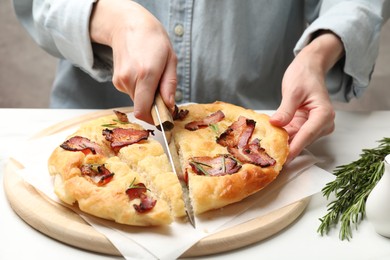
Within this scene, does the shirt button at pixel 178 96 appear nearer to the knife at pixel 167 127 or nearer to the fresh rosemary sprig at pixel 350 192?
the knife at pixel 167 127

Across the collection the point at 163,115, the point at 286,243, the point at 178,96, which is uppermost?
the point at 163,115

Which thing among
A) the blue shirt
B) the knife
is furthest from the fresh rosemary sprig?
the blue shirt

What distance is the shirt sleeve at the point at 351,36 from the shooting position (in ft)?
6.72

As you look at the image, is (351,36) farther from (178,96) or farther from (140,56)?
(140,56)

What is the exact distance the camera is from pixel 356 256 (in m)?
1.38

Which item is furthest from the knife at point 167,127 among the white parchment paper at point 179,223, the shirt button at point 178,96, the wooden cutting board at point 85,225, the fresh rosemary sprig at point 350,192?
the shirt button at point 178,96

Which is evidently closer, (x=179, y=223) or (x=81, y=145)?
(x=179, y=223)

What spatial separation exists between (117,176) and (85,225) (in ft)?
0.49

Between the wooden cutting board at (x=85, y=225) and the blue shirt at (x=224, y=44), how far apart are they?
638 mm

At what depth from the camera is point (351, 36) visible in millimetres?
2047

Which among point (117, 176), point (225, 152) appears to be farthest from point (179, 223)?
point (225, 152)

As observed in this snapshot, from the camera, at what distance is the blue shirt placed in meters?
2.05

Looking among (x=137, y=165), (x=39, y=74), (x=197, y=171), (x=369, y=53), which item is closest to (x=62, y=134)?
Answer: (x=137, y=165)

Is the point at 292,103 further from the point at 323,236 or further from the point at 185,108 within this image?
the point at 323,236
